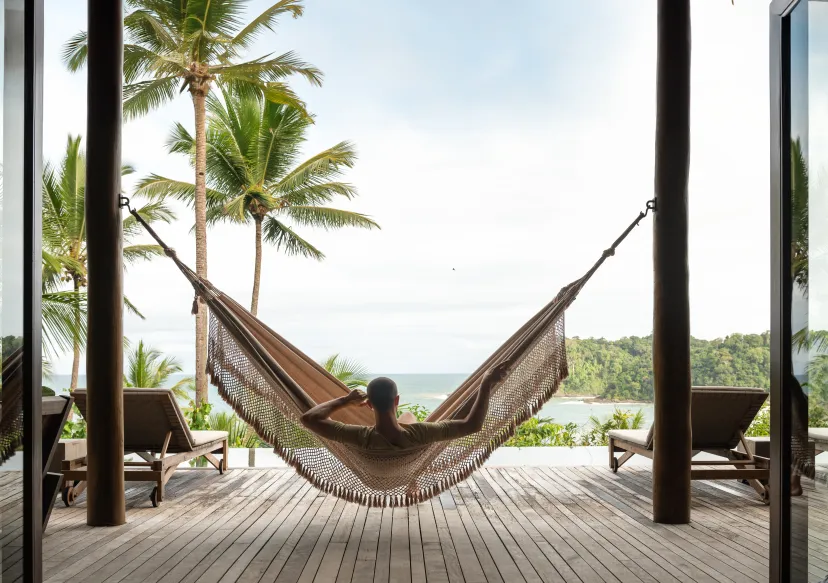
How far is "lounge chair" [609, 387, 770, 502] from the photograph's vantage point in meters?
3.53

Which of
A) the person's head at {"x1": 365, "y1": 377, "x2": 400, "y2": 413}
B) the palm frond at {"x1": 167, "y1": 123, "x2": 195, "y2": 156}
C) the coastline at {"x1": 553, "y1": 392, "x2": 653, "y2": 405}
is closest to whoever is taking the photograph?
the person's head at {"x1": 365, "y1": 377, "x2": 400, "y2": 413}

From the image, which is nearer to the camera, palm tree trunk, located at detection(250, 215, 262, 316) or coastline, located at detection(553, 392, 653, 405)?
palm tree trunk, located at detection(250, 215, 262, 316)

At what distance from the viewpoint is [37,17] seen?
1.78 m

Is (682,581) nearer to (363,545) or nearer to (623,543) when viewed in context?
(623,543)

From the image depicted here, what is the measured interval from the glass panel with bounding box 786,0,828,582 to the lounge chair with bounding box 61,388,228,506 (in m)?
2.62

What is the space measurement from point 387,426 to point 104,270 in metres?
1.31

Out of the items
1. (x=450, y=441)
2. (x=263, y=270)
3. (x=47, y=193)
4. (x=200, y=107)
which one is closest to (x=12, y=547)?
(x=450, y=441)

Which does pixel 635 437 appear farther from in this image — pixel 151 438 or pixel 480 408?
pixel 151 438

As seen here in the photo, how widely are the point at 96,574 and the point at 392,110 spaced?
23167 mm

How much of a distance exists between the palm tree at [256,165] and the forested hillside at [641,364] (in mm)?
10271

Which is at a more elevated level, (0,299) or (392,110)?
(392,110)

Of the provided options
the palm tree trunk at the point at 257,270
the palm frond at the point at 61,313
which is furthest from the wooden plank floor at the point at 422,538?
the palm tree trunk at the point at 257,270

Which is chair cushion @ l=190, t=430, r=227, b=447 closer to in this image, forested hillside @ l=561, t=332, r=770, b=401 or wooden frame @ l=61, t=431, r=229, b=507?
wooden frame @ l=61, t=431, r=229, b=507

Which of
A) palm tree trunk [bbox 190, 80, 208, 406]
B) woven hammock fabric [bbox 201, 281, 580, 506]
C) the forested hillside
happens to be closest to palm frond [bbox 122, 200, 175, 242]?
palm tree trunk [bbox 190, 80, 208, 406]
